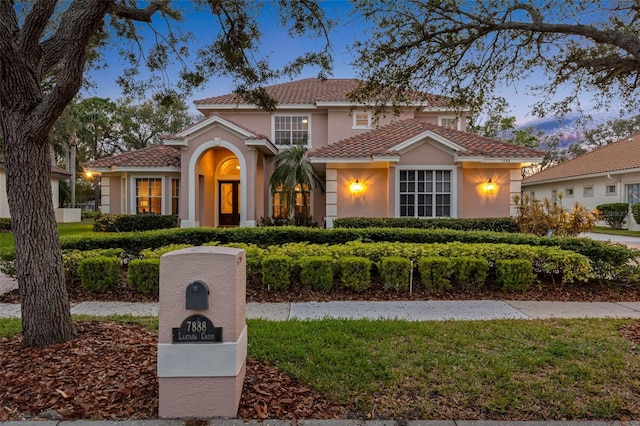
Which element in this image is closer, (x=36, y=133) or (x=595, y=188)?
(x=36, y=133)

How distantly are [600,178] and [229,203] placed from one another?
23.5 metres

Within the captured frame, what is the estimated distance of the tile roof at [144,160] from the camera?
1755 cm

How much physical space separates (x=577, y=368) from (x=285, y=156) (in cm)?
1406

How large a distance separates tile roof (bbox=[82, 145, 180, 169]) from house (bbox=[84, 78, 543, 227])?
48 millimetres

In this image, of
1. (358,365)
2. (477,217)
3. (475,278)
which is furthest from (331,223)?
(358,365)

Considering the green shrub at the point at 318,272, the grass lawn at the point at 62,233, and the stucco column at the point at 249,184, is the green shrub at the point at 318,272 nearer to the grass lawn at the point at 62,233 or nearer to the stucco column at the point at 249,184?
the stucco column at the point at 249,184

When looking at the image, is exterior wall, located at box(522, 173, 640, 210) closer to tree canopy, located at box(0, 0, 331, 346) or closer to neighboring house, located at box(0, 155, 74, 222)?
tree canopy, located at box(0, 0, 331, 346)

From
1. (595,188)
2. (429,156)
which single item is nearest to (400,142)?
(429,156)

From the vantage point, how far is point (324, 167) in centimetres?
1616

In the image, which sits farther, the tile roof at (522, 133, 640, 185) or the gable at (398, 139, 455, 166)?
the tile roof at (522, 133, 640, 185)

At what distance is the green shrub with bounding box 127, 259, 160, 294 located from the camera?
671 cm

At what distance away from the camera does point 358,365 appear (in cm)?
377

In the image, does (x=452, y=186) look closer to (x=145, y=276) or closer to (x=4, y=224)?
(x=145, y=276)

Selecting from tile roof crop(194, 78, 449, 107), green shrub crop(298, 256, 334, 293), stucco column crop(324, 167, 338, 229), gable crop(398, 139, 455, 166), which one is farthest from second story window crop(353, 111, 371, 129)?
green shrub crop(298, 256, 334, 293)
